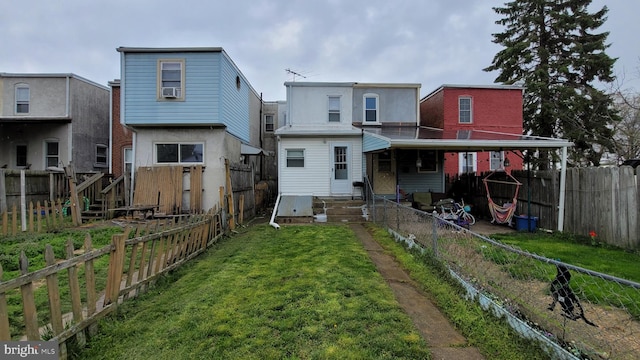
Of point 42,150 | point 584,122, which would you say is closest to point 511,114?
point 584,122

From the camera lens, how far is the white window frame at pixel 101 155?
17580mm

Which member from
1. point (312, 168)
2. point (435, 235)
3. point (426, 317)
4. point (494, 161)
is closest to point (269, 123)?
point (312, 168)

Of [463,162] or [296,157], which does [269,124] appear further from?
[463,162]

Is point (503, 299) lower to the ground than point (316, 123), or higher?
lower

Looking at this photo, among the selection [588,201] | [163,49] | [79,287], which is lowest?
[79,287]

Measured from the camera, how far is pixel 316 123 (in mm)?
14227

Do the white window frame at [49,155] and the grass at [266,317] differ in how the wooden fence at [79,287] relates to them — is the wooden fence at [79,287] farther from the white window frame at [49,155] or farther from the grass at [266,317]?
the white window frame at [49,155]

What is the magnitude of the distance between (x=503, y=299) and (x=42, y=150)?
21090mm

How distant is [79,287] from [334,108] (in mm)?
11738

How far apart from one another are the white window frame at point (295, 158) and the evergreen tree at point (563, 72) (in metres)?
15.9

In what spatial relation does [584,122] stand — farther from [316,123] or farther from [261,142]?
[261,142]

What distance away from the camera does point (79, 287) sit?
458 cm

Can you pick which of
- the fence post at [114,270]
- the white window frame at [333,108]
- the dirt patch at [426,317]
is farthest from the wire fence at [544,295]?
the white window frame at [333,108]

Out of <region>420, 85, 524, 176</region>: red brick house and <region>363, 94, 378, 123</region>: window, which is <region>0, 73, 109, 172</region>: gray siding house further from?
<region>420, 85, 524, 176</region>: red brick house
